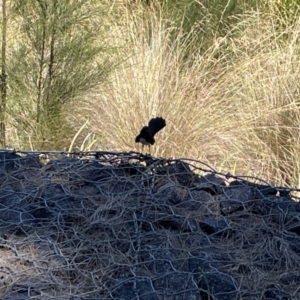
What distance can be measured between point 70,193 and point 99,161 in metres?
0.26

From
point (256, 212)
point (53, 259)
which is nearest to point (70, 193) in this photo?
point (53, 259)

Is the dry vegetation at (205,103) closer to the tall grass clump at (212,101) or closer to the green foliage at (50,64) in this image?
the tall grass clump at (212,101)

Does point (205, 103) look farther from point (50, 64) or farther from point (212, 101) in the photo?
point (50, 64)

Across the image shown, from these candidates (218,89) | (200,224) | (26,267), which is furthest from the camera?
(218,89)

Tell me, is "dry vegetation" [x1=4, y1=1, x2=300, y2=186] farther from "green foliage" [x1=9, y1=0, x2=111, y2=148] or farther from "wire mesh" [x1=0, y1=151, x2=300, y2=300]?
"wire mesh" [x1=0, y1=151, x2=300, y2=300]

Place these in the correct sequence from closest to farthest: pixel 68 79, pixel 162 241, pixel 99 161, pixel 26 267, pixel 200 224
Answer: pixel 26 267 → pixel 162 241 → pixel 200 224 → pixel 99 161 → pixel 68 79

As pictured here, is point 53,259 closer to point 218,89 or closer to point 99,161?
point 99,161

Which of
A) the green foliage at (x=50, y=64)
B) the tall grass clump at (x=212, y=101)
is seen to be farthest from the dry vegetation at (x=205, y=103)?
the green foliage at (x=50, y=64)

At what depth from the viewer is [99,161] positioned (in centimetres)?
272

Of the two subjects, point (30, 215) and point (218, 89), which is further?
point (218, 89)

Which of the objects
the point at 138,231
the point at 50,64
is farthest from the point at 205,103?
the point at 138,231

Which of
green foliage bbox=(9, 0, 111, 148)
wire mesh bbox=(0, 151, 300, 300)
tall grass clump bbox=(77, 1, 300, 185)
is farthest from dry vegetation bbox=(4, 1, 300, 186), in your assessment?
wire mesh bbox=(0, 151, 300, 300)

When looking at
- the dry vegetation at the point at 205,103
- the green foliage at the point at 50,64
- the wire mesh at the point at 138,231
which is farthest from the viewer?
the dry vegetation at the point at 205,103

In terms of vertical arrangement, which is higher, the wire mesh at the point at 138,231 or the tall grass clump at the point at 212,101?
the wire mesh at the point at 138,231
